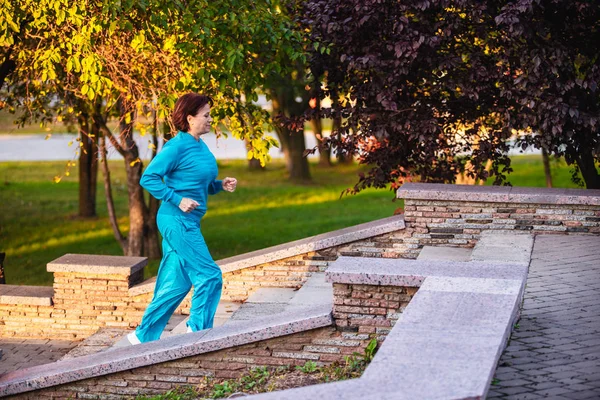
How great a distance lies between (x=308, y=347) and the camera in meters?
6.33

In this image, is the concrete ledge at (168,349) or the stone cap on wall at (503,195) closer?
the concrete ledge at (168,349)

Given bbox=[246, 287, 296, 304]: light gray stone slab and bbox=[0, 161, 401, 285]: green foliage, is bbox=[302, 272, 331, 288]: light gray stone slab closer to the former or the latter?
bbox=[246, 287, 296, 304]: light gray stone slab

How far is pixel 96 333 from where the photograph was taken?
9.27 m

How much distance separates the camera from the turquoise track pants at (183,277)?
7168mm

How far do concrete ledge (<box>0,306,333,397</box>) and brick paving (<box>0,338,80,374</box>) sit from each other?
158 cm

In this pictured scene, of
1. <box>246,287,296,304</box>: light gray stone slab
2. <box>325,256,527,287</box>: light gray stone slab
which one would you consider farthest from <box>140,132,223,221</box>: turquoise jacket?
<box>246,287,296,304</box>: light gray stone slab

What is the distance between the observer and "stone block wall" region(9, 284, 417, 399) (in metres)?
6.23

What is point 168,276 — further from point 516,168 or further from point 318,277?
point 516,168

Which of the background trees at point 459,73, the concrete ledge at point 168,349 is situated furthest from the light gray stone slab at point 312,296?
the background trees at point 459,73

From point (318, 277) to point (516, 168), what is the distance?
20.1 metres

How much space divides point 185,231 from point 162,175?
0.48m

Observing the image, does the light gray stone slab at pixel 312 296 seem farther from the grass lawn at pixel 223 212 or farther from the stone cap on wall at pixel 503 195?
the grass lawn at pixel 223 212

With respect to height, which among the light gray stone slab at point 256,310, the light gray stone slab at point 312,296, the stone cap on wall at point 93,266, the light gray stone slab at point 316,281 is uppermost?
the stone cap on wall at point 93,266

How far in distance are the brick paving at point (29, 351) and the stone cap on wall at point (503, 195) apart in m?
3.67
